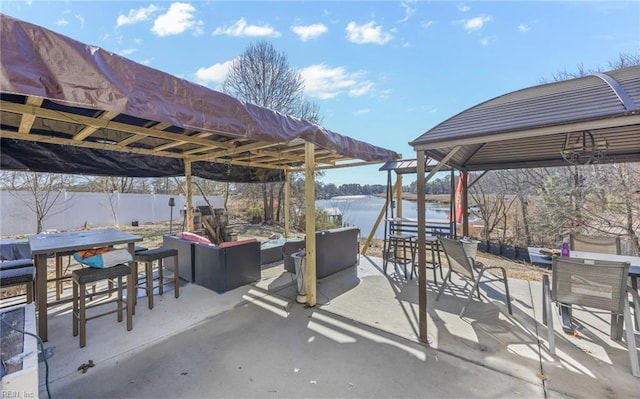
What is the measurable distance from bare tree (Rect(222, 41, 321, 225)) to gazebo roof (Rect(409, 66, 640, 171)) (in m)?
10.3

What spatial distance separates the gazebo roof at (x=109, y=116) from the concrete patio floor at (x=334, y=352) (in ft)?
6.76

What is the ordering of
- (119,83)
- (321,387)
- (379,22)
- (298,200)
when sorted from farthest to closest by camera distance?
(298,200) → (379,22) → (321,387) → (119,83)

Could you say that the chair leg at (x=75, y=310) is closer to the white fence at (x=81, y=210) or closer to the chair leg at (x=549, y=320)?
the chair leg at (x=549, y=320)

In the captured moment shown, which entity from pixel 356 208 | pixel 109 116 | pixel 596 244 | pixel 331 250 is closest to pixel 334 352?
pixel 331 250

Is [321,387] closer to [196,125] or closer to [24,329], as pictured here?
[24,329]

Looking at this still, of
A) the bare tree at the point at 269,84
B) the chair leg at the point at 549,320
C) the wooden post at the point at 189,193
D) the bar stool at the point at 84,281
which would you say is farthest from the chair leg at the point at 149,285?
the bare tree at the point at 269,84

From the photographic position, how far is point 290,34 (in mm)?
6070

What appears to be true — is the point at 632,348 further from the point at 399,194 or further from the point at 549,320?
the point at 399,194

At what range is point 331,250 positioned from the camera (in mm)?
4699

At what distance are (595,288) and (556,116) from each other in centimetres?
160

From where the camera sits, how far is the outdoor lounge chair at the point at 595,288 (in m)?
2.18

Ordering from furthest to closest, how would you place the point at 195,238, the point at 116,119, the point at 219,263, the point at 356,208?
the point at 356,208
the point at 195,238
the point at 219,263
the point at 116,119

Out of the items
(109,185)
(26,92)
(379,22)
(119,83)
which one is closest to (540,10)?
(379,22)

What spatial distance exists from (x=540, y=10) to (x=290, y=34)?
4.80 m
